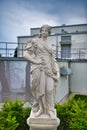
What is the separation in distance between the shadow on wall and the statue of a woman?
5041 mm

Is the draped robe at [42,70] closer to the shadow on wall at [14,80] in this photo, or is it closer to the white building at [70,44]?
the shadow on wall at [14,80]

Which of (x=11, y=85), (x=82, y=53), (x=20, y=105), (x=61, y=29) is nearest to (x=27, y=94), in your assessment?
(x=11, y=85)

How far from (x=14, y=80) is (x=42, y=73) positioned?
5.56 meters

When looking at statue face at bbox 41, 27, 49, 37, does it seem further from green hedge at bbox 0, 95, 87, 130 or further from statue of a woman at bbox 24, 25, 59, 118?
green hedge at bbox 0, 95, 87, 130

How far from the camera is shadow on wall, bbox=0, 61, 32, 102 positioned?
10.1 meters

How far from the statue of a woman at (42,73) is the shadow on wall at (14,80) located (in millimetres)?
5041

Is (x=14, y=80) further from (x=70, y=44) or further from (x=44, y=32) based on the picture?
(x=70, y=44)

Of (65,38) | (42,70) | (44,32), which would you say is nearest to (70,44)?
(65,38)

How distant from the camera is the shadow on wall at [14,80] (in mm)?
10109

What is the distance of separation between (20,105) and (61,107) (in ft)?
3.73

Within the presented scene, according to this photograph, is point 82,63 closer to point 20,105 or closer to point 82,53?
point 82,53

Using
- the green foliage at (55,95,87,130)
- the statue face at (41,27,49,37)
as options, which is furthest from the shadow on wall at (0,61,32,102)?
the statue face at (41,27,49,37)

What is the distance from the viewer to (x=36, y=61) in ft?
16.5

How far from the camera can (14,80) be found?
10445 millimetres
